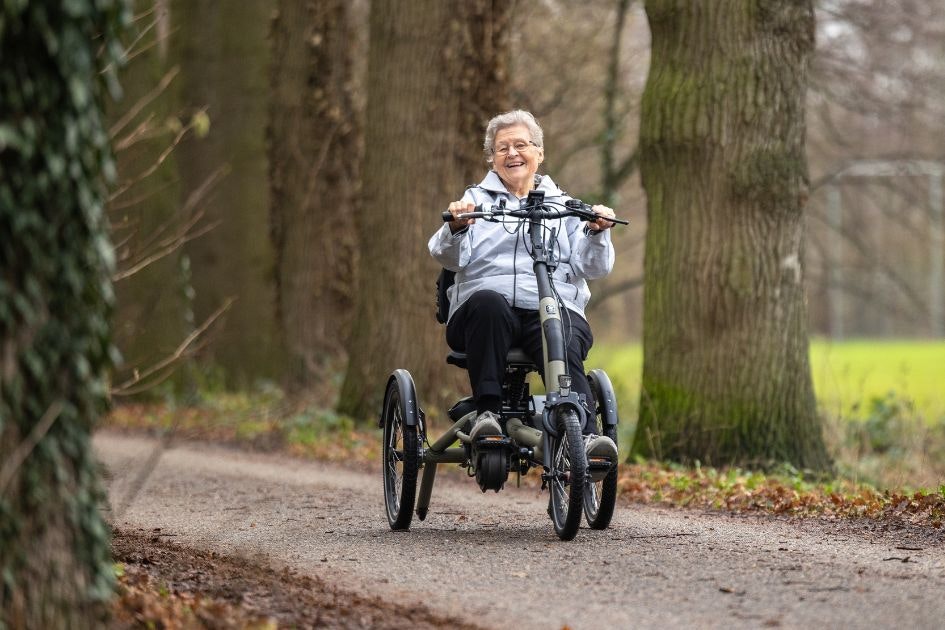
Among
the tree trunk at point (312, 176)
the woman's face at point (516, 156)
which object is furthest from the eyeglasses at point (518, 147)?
the tree trunk at point (312, 176)

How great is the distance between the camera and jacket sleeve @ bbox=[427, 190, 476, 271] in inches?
264

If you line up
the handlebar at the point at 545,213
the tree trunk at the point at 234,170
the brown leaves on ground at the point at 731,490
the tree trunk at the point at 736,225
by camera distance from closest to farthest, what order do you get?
the handlebar at the point at 545,213
the brown leaves on ground at the point at 731,490
the tree trunk at the point at 736,225
the tree trunk at the point at 234,170

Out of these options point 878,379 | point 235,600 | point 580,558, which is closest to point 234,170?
point 878,379

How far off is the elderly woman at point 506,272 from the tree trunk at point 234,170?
13045mm

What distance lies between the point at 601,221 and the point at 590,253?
25 centimetres

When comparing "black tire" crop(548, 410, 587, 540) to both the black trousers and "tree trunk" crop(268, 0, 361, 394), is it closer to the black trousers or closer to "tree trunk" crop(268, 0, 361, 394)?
the black trousers

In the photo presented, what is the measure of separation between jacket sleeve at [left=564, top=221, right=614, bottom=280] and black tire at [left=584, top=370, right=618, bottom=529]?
49cm

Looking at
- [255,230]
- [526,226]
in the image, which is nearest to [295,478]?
[526,226]

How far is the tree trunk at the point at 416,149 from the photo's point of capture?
13.0 meters

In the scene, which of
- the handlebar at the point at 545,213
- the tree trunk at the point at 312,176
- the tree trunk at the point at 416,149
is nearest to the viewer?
the handlebar at the point at 545,213

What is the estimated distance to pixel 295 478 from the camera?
Answer: 410 inches

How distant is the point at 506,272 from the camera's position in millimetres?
6789

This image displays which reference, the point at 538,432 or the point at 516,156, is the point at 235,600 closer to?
the point at 538,432

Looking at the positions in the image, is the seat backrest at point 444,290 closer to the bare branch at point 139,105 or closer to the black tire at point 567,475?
the black tire at point 567,475
